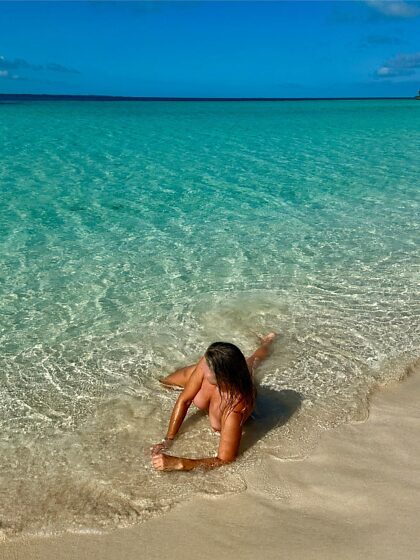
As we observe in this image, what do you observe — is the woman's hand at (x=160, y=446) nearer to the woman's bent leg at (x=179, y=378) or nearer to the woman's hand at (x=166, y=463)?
the woman's hand at (x=166, y=463)

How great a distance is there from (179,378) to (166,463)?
3.30 feet

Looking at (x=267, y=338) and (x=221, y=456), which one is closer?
(x=221, y=456)

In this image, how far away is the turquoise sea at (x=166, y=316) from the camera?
3545 mm

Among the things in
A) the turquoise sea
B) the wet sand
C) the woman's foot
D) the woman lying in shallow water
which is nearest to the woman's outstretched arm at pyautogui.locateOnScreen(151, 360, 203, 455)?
the woman lying in shallow water

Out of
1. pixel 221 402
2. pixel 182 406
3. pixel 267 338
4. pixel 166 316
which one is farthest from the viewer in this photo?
pixel 166 316

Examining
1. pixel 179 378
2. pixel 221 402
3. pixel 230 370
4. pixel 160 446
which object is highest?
pixel 230 370

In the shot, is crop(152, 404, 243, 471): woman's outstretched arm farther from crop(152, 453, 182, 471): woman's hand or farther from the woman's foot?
the woman's foot

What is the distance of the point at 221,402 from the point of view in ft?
12.1

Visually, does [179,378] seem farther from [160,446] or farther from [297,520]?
[297,520]

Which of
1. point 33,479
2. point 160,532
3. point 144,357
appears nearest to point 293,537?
point 160,532

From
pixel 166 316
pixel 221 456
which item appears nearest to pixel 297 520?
pixel 221 456

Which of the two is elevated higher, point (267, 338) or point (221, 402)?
point (221, 402)

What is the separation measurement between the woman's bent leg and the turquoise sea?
10cm

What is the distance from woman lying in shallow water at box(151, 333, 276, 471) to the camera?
11.5 ft
